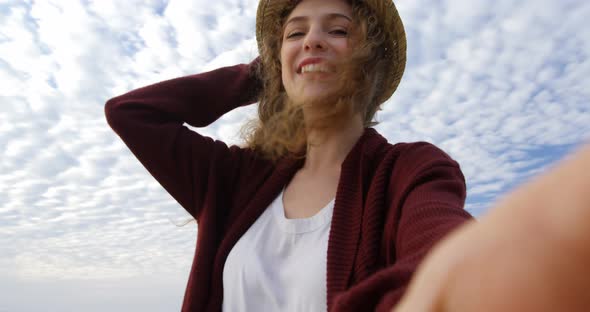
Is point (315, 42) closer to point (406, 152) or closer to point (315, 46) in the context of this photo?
point (315, 46)

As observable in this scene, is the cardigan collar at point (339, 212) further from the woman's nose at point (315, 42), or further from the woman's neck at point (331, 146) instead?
the woman's nose at point (315, 42)

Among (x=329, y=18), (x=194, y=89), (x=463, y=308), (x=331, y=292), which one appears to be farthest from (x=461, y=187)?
(x=194, y=89)

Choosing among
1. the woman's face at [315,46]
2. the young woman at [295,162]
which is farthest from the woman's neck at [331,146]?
the woman's face at [315,46]

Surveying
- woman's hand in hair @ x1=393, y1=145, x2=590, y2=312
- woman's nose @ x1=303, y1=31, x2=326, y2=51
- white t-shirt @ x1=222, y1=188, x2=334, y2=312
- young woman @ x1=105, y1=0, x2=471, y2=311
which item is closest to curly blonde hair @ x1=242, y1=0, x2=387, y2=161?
young woman @ x1=105, y1=0, x2=471, y2=311

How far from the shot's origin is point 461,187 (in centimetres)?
107

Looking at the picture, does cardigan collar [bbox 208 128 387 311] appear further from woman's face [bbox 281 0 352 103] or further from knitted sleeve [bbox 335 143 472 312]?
woman's face [bbox 281 0 352 103]

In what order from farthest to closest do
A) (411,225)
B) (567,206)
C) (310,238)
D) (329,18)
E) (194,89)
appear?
(194,89) → (329,18) → (310,238) → (411,225) → (567,206)

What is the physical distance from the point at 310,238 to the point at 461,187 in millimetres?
497

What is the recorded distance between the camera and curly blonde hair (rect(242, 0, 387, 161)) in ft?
5.16

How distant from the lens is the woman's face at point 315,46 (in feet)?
5.12

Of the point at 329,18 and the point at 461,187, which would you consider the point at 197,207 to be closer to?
the point at 329,18

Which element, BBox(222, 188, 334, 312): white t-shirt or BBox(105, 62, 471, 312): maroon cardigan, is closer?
BBox(105, 62, 471, 312): maroon cardigan

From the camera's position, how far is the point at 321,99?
156cm

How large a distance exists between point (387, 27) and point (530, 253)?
1.64 m
